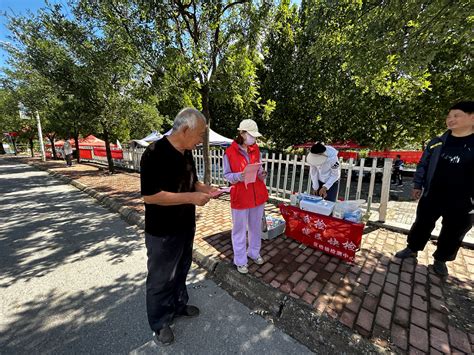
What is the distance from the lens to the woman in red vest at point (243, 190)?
2.65 meters

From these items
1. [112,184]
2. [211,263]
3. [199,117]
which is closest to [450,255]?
[211,263]

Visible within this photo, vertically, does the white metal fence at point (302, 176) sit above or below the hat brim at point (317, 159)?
below

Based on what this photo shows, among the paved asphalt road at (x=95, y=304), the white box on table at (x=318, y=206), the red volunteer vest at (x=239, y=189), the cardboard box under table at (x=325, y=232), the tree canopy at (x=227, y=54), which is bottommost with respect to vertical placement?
the paved asphalt road at (x=95, y=304)

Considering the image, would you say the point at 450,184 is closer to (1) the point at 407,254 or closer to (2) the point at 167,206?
(1) the point at 407,254

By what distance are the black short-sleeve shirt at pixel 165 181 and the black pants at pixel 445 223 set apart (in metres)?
3.20

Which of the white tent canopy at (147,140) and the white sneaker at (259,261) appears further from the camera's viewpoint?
the white tent canopy at (147,140)

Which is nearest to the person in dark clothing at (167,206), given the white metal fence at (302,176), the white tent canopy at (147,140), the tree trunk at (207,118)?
the white metal fence at (302,176)

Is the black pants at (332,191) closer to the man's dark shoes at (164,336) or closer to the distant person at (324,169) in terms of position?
the distant person at (324,169)

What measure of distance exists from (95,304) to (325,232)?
10.2 feet

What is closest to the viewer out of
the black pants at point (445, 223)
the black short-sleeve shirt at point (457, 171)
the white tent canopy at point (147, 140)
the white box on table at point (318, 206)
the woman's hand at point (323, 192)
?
the black short-sleeve shirt at point (457, 171)

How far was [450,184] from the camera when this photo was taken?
2.64 m

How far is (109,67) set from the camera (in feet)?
19.2

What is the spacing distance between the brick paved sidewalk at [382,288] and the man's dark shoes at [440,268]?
76 millimetres

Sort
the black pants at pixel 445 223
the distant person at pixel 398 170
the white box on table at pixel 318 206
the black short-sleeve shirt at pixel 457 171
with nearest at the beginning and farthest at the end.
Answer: the black short-sleeve shirt at pixel 457 171, the black pants at pixel 445 223, the white box on table at pixel 318 206, the distant person at pixel 398 170
